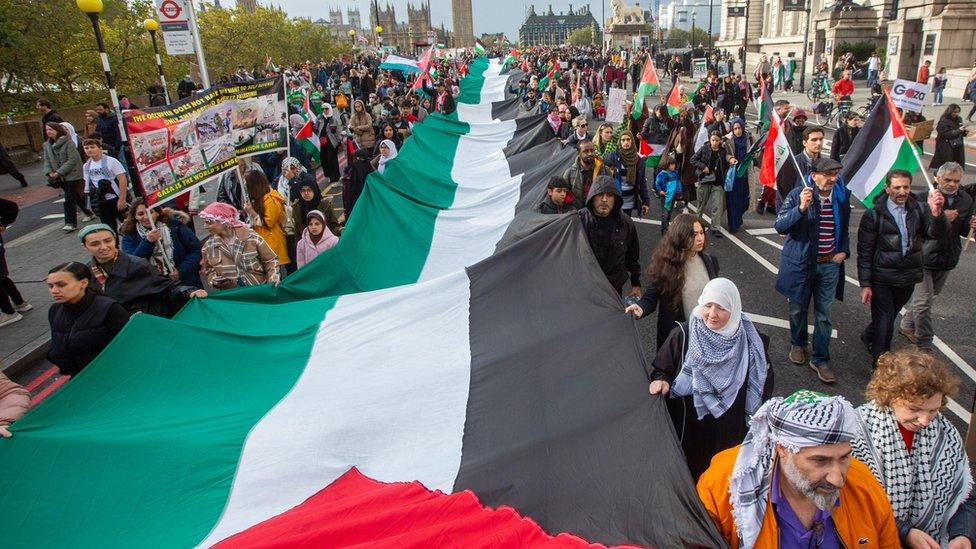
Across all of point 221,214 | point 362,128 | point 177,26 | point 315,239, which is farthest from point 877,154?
point 177,26

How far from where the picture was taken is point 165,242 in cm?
570

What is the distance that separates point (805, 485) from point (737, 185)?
25.3ft

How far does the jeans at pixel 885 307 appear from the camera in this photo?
4988 millimetres

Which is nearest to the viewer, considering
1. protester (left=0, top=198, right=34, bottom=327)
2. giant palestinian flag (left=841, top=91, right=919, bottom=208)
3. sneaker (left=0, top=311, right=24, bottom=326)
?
giant palestinian flag (left=841, top=91, right=919, bottom=208)

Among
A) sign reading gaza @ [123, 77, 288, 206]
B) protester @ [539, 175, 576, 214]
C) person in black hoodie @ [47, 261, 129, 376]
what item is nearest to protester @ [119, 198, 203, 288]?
sign reading gaza @ [123, 77, 288, 206]

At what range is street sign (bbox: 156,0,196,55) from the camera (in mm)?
13211

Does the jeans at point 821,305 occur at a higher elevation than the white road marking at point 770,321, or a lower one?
higher

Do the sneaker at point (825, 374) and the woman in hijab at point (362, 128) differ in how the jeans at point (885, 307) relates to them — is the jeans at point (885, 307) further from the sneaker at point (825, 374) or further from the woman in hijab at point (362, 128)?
the woman in hijab at point (362, 128)

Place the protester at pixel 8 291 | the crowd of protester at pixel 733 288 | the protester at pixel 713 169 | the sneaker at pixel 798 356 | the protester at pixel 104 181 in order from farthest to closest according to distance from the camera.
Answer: the protester at pixel 104 181 < the protester at pixel 713 169 < the protester at pixel 8 291 < the sneaker at pixel 798 356 < the crowd of protester at pixel 733 288

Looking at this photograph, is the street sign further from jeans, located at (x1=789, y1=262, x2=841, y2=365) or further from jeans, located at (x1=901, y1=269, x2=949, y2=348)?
jeans, located at (x1=901, y1=269, x2=949, y2=348)

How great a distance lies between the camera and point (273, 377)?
4.00m

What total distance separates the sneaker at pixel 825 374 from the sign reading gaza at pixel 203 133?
20.2 feet

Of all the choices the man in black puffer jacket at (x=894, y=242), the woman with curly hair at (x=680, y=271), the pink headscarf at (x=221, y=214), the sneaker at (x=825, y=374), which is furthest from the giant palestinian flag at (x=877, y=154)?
the pink headscarf at (x=221, y=214)

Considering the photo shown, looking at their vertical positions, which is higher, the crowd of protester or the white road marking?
the crowd of protester
